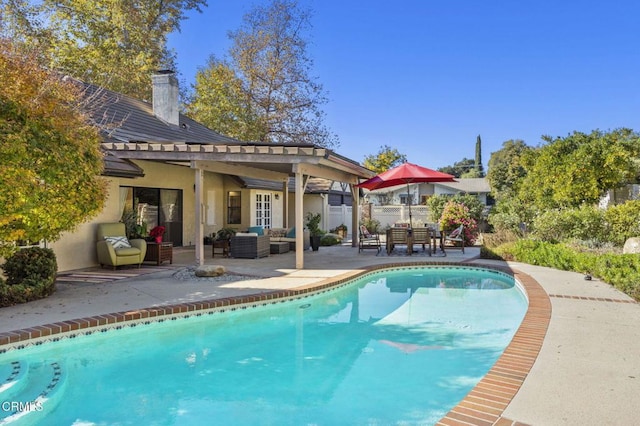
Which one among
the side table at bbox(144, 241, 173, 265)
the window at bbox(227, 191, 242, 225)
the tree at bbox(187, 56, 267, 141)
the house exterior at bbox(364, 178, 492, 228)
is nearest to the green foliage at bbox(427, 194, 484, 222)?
the window at bbox(227, 191, 242, 225)

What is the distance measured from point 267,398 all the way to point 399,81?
77.1ft

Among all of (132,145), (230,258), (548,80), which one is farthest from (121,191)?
(548,80)

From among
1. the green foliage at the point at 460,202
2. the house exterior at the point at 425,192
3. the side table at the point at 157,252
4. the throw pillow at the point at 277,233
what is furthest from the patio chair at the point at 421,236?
the house exterior at the point at 425,192

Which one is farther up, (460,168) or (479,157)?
(479,157)

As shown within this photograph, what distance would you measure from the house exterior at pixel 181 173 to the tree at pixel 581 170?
31.2ft

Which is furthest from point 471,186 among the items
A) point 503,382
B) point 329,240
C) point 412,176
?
point 503,382

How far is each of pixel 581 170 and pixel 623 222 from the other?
6512 millimetres

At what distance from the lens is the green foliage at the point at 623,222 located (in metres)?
13.0

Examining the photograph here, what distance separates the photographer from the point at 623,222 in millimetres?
13312

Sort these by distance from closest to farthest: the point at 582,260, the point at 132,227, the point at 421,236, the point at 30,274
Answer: the point at 30,274 → the point at 582,260 → the point at 132,227 → the point at 421,236

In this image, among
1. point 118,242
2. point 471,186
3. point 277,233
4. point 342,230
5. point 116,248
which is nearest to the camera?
point 116,248

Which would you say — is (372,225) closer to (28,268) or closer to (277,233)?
(277,233)

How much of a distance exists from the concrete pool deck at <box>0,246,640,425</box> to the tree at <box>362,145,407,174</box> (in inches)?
1297

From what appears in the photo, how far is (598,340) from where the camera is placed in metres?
5.09
